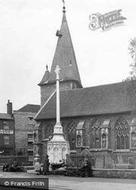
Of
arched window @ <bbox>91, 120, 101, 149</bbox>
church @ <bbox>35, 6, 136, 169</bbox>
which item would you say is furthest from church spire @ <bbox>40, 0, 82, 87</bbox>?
arched window @ <bbox>91, 120, 101, 149</bbox>

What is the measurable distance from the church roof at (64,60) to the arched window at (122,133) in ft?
45.3

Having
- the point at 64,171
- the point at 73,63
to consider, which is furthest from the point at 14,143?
the point at 64,171

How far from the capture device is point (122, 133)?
49.6 metres

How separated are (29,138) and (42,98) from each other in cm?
1552

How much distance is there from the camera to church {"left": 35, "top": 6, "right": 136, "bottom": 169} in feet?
160

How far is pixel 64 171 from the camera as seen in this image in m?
28.5

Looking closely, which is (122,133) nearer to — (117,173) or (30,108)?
(117,173)

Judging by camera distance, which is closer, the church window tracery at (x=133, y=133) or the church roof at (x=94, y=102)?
the church window tracery at (x=133, y=133)

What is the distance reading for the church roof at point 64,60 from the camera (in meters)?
62.1

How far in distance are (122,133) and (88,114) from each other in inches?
214

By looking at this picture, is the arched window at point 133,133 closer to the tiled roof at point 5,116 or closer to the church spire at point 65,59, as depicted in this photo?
the church spire at point 65,59

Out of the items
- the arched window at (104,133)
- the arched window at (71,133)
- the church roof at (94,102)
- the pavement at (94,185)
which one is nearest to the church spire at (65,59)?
the church roof at (94,102)

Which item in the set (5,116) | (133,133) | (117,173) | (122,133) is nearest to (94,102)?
(122,133)

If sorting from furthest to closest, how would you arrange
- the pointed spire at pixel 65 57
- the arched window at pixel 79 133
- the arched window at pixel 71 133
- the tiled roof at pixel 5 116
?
the tiled roof at pixel 5 116 < the pointed spire at pixel 65 57 < the arched window at pixel 71 133 < the arched window at pixel 79 133
